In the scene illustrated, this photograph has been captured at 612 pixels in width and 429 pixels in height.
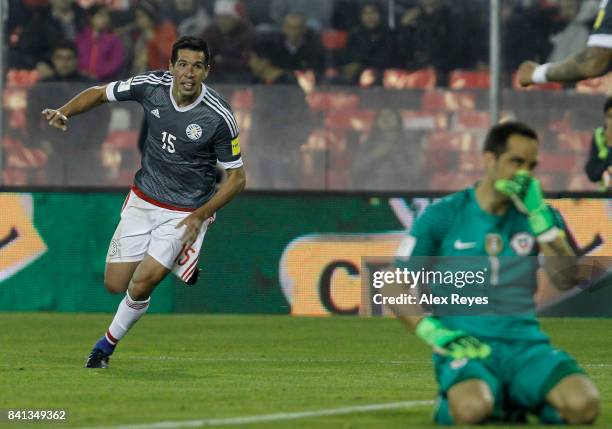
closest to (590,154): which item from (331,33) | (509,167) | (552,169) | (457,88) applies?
(552,169)

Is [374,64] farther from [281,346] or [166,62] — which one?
[281,346]

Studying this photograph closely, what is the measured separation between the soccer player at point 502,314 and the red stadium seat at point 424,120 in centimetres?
800

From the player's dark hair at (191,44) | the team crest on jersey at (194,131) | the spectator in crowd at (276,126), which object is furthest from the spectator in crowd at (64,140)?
the player's dark hair at (191,44)

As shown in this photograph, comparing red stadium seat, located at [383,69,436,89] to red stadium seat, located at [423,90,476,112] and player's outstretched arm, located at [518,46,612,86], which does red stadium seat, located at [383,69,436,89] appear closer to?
red stadium seat, located at [423,90,476,112]

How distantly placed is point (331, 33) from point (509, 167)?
338 inches

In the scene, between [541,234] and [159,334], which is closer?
[541,234]

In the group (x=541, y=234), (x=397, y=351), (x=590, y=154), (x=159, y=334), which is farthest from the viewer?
(x=590, y=154)

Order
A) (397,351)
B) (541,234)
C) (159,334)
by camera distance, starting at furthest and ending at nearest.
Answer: (159,334)
(397,351)
(541,234)

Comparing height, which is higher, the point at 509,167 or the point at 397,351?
the point at 509,167

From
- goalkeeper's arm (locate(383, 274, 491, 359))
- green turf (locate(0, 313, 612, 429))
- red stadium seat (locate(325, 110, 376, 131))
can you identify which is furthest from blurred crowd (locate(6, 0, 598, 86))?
goalkeeper's arm (locate(383, 274, 491, 359))

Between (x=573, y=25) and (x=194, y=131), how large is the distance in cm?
582

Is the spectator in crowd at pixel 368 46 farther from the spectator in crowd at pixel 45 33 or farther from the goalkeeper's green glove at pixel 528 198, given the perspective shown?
the goalkeeper's green glove at pixel 528 198

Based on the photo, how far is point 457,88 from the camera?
15508mm

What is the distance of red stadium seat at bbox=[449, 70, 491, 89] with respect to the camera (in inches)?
Answer: 609
